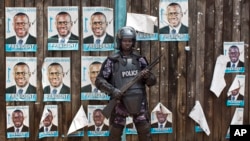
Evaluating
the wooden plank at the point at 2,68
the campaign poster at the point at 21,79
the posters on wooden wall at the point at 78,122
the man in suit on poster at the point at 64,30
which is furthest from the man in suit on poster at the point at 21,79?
the posters on wooden wall at the point at 78,122

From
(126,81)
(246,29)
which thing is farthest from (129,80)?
(246,29)

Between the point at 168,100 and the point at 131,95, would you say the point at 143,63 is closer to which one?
the point at 131,95

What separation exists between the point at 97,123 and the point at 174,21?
180 cm

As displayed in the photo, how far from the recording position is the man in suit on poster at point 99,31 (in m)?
6.75

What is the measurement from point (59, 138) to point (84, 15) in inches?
68.9

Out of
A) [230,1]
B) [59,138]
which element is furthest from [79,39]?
[230,1]

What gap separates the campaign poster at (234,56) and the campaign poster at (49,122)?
8.27ft

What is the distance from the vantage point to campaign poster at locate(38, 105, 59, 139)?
6754 mm

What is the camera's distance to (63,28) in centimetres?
673

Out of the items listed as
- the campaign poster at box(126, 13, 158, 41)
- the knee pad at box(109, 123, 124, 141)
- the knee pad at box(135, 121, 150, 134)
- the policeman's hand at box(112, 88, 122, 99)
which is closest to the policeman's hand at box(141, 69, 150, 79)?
the policeman's hand at box(112, 88, 122, 99)

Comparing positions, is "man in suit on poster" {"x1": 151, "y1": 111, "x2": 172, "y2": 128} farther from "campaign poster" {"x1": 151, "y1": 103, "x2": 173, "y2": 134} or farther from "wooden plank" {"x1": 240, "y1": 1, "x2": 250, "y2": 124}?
"wooden plank" {"x1": 240, "y1": 1, "x2": 250, "y2": 124}

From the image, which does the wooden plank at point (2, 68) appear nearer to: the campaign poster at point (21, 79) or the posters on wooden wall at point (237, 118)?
the campaign poster at point (21, 79)

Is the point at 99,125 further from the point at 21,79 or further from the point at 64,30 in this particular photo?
the point at 64,30

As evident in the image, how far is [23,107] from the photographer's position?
22.1 feet
